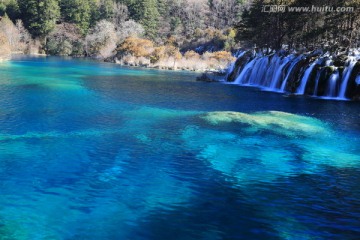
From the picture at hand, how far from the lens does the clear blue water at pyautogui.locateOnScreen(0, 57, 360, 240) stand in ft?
25.7

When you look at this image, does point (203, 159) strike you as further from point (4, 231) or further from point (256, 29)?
point (256, 29)

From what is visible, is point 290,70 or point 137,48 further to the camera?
point 137,48

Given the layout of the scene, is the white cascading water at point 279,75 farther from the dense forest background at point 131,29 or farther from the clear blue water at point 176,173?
the dense forest background at point 131,29

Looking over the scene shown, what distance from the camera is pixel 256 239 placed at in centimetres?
736

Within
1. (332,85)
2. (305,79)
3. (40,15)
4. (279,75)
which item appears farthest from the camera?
(40,15)

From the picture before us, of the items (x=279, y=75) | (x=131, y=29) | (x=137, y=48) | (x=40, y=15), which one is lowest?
(x=279, y=75)

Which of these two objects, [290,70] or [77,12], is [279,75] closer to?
[290,70]

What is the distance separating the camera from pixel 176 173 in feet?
35.8

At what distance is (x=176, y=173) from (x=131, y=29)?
8194 centimetres

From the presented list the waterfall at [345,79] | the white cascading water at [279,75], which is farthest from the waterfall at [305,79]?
the waterfall at [345,79]

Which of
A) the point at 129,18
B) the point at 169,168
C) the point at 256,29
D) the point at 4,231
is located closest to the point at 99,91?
the point at 169,168

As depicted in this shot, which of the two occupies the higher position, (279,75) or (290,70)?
(290,70)

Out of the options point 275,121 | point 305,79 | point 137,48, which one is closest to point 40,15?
point 137,48

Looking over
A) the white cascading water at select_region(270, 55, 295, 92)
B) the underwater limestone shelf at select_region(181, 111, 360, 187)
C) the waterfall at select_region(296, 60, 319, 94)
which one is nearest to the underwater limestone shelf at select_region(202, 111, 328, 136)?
the underwater limestone shelf at select_region(181, 111, 360, 187)
